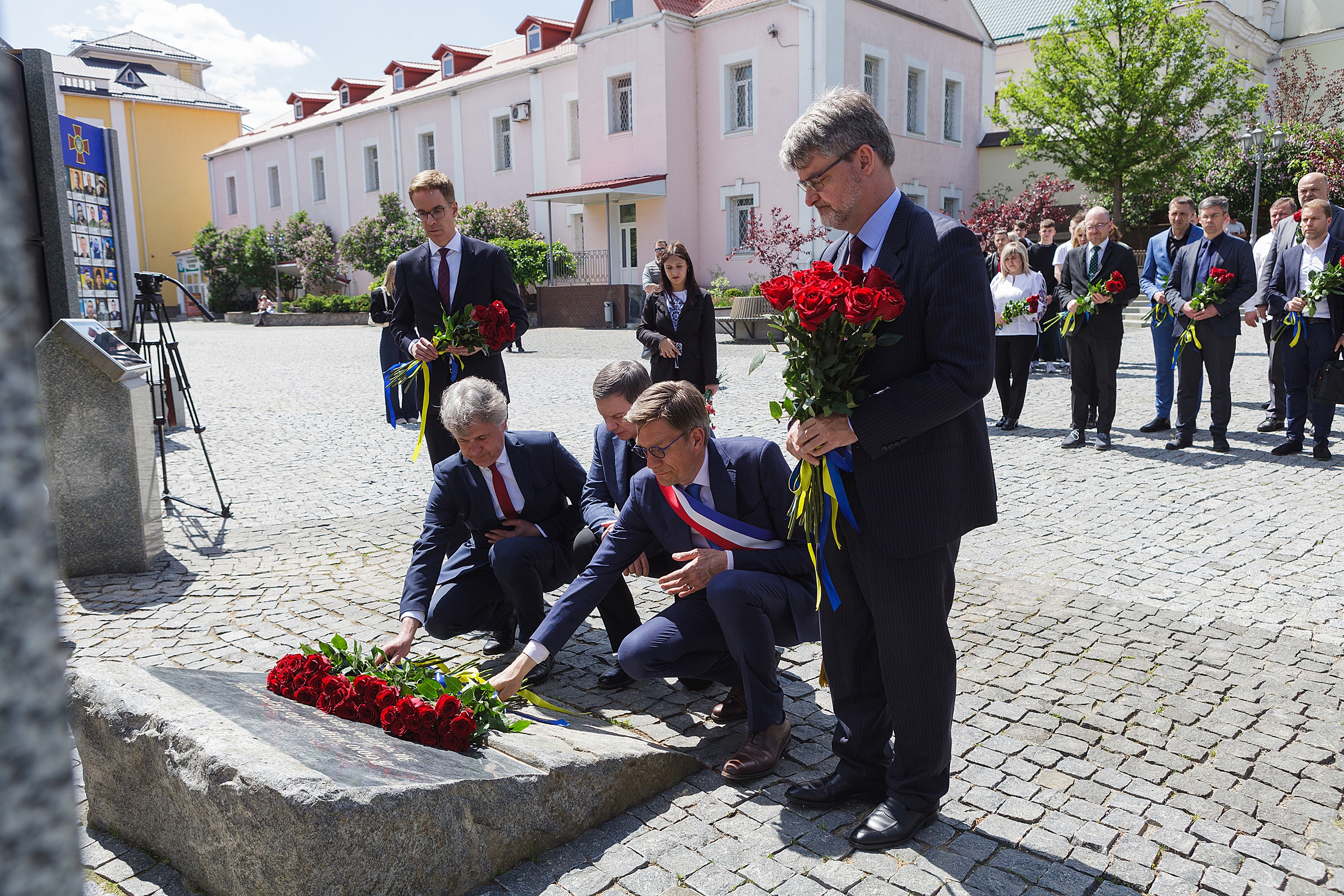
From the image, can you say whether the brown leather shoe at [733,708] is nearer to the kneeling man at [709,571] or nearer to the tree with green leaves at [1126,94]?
the kneeling man at [709,571]

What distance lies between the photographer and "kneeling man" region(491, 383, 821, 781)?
348cm

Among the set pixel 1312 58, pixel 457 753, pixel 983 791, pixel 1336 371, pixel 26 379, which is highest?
pixel 1312 58

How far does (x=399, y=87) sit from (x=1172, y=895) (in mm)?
43586

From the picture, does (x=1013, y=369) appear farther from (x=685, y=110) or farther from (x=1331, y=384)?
(x=685, y=110)

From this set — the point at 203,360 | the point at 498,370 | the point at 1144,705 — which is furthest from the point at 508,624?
the point at 203,360

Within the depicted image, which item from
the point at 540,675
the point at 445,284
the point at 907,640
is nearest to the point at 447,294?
the point at 445,284

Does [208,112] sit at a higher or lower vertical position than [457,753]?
higher

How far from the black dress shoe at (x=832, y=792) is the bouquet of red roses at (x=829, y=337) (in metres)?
0.83

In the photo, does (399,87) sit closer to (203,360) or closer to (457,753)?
(203,360)

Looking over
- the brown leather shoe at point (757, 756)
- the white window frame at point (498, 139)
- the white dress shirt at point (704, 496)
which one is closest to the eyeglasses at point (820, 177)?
the white dress shirt at point (704, 496)

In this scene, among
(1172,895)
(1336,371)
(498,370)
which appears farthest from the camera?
(1336,371)

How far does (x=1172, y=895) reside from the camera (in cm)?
269

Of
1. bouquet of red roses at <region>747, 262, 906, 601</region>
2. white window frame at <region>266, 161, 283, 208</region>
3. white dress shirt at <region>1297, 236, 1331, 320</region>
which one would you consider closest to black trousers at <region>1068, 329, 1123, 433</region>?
white dress shirt at <region>1297, 236, 1331, 320</region>

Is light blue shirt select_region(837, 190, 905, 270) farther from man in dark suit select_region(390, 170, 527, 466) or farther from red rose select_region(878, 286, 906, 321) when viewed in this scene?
man in dark suit select_region(390, 170, 527, 466)
